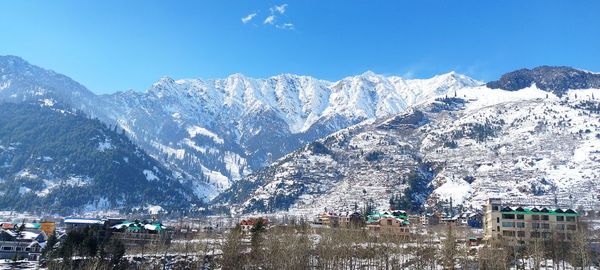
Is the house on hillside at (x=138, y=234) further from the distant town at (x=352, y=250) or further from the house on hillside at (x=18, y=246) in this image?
the house on hillside at (x=18, y=246)

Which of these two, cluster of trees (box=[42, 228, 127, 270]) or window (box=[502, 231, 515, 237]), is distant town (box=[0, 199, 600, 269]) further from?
window (box=[502, 231, 515, 237])

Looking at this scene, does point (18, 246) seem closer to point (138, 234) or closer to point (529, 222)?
point (138, 234)

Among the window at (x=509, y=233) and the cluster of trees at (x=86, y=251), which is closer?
the cluster of trees at (x=86, y=251)

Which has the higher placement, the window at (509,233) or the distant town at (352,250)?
the window at (509,233)

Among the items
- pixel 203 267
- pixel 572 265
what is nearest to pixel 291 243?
pixel 203 267

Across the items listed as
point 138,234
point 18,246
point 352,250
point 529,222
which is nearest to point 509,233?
point 529,222

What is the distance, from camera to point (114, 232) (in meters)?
168

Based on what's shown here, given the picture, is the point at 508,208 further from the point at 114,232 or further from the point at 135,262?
the point at 114,232

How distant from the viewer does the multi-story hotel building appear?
5837 inches

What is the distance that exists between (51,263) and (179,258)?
119ft

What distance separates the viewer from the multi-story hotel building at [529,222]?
14825 cm

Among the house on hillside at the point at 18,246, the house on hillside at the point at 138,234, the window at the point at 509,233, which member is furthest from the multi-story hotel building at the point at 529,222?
the house on hillside at the point at 18,246

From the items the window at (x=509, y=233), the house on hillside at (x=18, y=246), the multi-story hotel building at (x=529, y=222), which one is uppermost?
the multi-story hotel building at (x=529, y=222)

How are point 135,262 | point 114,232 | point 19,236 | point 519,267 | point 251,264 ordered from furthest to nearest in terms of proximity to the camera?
point 114,232, point 19,236, point 135,262, point 251,264, point 519,267
